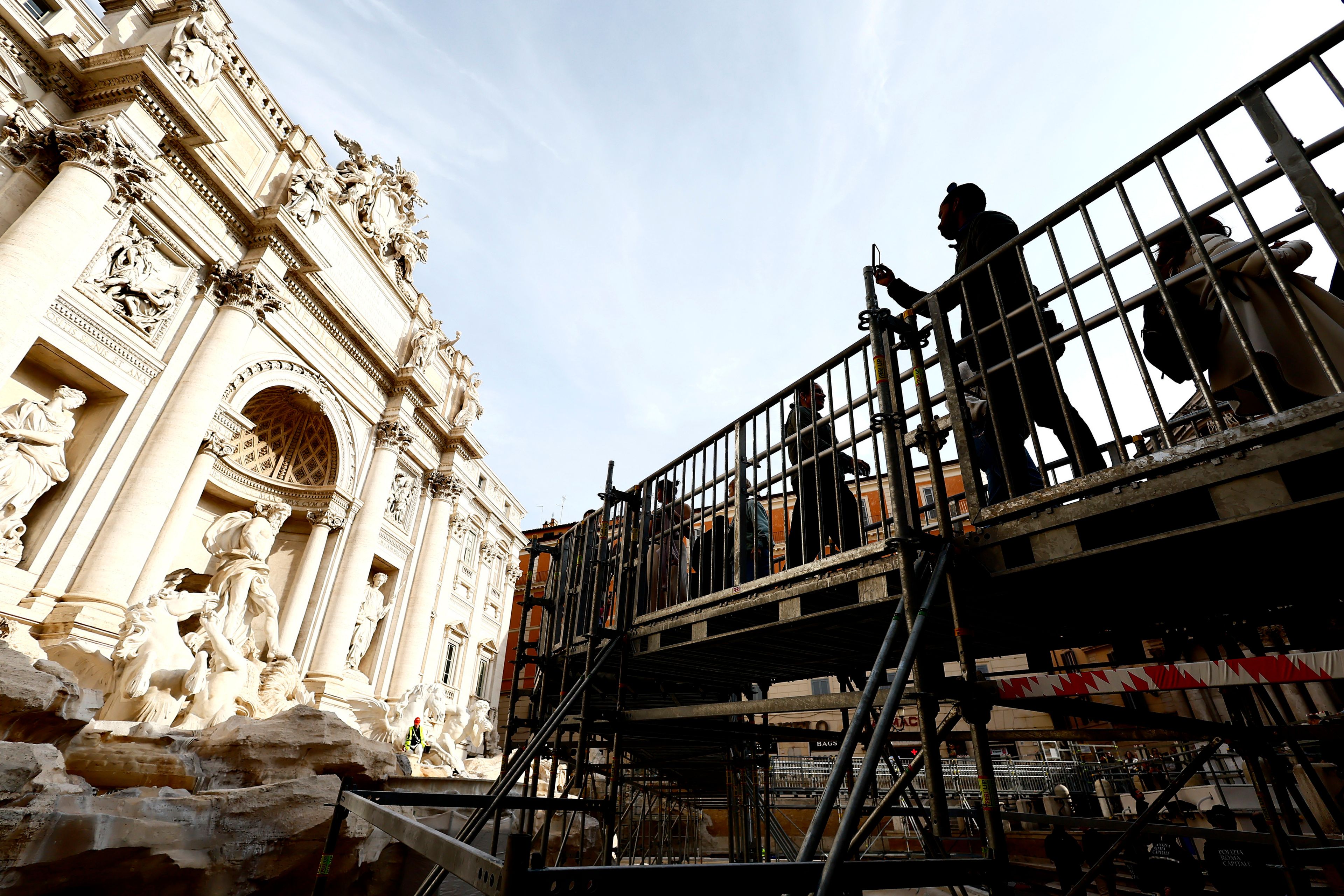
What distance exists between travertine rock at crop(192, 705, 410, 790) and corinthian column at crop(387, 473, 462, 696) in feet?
34.0

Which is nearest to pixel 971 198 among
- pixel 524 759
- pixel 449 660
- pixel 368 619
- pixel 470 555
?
pixel 524 759

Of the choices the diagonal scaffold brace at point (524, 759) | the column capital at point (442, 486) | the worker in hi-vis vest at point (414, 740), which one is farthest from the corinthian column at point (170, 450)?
the diagonal scaffold brace at point (524, 759)

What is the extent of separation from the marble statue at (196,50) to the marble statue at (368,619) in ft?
43.2

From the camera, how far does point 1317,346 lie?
2180 mm

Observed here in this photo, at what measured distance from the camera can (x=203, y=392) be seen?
504 inches

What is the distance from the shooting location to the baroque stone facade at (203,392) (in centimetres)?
1039

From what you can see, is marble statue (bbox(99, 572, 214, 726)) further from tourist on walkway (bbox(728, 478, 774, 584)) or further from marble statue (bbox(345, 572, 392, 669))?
tourist on walkway (bbox(728, 478, 774, 584))

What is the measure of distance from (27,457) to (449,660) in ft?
54.7

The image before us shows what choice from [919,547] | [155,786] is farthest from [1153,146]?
[155,786]

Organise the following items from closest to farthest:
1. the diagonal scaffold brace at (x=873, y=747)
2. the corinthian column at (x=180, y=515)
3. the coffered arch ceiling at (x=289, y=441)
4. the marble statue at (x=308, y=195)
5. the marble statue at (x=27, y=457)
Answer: the diagonal scaffold brace at (x=873, y=747), the marble statue at (x=27, y=457), the corinthian column at (x=180, y=515), the marble statue at (x=308, y=195), the coffered arch ceiling at (x=289, y=441)

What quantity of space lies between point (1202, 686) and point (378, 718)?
Answer: 1822 centimetres

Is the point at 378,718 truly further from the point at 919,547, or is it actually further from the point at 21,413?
the point at 919,547

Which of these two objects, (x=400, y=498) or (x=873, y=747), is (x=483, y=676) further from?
Answer: (x=873, y=747)

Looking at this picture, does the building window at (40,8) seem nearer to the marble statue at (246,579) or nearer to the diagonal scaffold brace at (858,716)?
the marble statue at (246,579)
